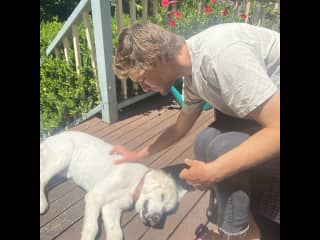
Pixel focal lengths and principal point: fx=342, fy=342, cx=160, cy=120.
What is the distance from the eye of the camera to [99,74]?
3.15m

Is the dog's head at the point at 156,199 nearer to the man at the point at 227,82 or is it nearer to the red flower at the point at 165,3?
the man at the point at 227,82

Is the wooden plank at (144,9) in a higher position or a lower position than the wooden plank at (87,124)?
higher

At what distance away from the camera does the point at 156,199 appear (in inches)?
70.7

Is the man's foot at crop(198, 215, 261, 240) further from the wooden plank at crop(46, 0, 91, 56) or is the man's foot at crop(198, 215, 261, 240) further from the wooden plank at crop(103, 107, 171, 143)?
the wooden plank at crop(46, 0, 91, 56)

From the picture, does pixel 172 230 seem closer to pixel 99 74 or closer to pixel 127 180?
pixel 127 180

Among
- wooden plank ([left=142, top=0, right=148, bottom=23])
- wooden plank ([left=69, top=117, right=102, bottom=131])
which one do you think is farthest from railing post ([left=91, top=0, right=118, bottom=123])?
wooden plank ([left=142, top=0, right=148, bottom=23])

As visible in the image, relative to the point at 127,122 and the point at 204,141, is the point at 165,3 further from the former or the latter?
the point at 204,141

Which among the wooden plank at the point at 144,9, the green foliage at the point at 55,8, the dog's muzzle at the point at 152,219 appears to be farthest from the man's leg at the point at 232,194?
the green foliage at the point at 55,8

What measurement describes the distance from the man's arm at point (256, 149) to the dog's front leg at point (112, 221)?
0.61 m

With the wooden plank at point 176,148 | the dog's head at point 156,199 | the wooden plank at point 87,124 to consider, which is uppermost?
the dog's head at point 156,199

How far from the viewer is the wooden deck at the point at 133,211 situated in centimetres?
179

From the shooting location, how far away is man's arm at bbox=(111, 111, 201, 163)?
1985 mm

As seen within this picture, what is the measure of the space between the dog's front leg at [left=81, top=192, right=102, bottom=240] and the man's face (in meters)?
0.73
